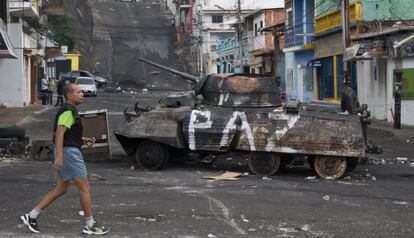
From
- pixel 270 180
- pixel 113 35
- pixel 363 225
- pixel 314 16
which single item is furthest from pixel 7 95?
pixel 113 35

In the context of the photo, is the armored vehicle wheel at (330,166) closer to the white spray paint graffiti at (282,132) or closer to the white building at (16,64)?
the white spray paint graffiti at (282,132)

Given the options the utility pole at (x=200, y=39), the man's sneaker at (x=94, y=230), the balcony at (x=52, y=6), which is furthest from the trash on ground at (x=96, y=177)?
the utility pole at (x=200, y=39)

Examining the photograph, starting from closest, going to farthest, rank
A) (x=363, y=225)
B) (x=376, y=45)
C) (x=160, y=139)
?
(x=363, y=225) < (x=160, y=139) < (x=376, y=45)

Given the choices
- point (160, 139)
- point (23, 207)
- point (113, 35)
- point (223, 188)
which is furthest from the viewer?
point (113, 35)

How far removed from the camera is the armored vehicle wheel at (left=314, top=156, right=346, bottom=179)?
1207 cm

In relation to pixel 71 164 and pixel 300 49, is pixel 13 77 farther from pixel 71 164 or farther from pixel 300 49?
pixel 71 164

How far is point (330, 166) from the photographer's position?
39.8 feet

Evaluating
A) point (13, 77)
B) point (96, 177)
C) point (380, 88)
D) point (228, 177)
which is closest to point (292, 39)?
point (380, 88)

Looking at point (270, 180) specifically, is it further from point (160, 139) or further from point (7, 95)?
point (7, 95)

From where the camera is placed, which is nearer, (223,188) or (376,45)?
(223,188)

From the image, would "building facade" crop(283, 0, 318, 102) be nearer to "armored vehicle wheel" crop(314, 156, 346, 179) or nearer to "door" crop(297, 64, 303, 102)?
"door" crop(297, 64, 303, 102)

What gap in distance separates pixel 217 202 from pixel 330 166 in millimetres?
3473

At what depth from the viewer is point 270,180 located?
1182 cm

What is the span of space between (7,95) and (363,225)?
29615 millimetres
